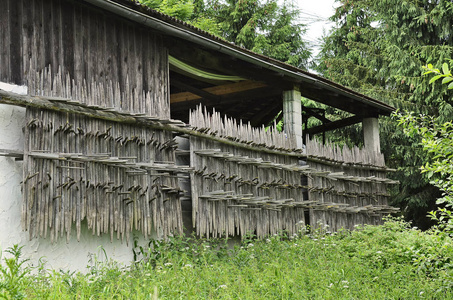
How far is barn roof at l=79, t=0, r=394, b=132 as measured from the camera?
864 centimetres

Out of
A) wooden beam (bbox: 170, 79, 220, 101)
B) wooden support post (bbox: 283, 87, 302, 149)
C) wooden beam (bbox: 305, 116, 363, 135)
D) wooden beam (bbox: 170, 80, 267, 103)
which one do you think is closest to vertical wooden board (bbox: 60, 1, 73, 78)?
wooden beam (bbox: 170, 79, 220, 101)

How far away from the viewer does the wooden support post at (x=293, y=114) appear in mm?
11672

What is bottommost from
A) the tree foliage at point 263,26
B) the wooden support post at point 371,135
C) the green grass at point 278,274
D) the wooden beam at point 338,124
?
the green grass at point 278,274

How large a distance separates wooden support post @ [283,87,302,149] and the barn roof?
0.62 ft

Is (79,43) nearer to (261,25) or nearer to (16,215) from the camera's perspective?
(16,215)

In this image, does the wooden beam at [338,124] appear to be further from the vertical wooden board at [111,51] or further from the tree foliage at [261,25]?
the tree foliage at [261,25]

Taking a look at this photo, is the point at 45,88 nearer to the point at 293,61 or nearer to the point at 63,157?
the point at 63,157

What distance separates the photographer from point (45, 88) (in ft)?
23.1

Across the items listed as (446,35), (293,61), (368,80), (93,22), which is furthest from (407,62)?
(93,22)

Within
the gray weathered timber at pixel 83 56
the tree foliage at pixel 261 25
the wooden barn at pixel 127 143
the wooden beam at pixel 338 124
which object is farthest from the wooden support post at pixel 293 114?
the tree foliage at pixel 261 25

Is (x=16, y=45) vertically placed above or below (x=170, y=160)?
above

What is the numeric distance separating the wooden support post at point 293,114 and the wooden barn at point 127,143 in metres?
0.03

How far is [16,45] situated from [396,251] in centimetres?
553

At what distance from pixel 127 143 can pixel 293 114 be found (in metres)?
4.72
